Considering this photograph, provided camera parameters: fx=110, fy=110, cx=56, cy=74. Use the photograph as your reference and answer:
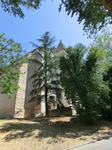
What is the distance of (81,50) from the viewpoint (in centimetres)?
1064

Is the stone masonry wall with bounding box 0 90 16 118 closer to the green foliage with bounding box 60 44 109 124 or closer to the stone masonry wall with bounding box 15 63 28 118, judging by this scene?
the stone masonry wall with bounding box 15 63 28 118

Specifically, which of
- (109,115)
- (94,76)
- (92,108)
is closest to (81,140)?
(92,108)

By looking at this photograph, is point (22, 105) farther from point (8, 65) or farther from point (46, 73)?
point (8, 65)

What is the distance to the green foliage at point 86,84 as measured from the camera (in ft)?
28.9

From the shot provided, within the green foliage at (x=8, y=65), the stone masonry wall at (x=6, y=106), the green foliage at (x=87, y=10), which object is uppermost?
the green foliage at (x=87, y=10)

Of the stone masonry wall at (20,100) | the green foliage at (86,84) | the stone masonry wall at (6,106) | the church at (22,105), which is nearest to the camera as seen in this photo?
the green foliage at (86,84)

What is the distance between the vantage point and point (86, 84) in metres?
9.05

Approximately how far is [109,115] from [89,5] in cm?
956

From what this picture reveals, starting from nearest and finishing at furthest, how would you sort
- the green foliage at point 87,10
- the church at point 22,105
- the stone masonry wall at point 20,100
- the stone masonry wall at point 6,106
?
the green foliage at point 87,10, the church at point 22,105, the stone masonry wall at point 20,100, the stone masonry wall at point 6,106

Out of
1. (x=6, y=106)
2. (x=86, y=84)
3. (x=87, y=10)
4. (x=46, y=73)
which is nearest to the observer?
(x=87, y=10)

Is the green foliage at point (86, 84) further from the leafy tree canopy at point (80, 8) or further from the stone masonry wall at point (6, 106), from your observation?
the stone masonry wall at point (6, 106)

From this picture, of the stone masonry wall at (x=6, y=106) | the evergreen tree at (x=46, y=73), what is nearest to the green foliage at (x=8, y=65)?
the evergreen tree at (x=46, y=73)

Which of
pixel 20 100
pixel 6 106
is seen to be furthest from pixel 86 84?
pixel 6 106

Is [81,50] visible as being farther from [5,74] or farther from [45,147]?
[45,147]
